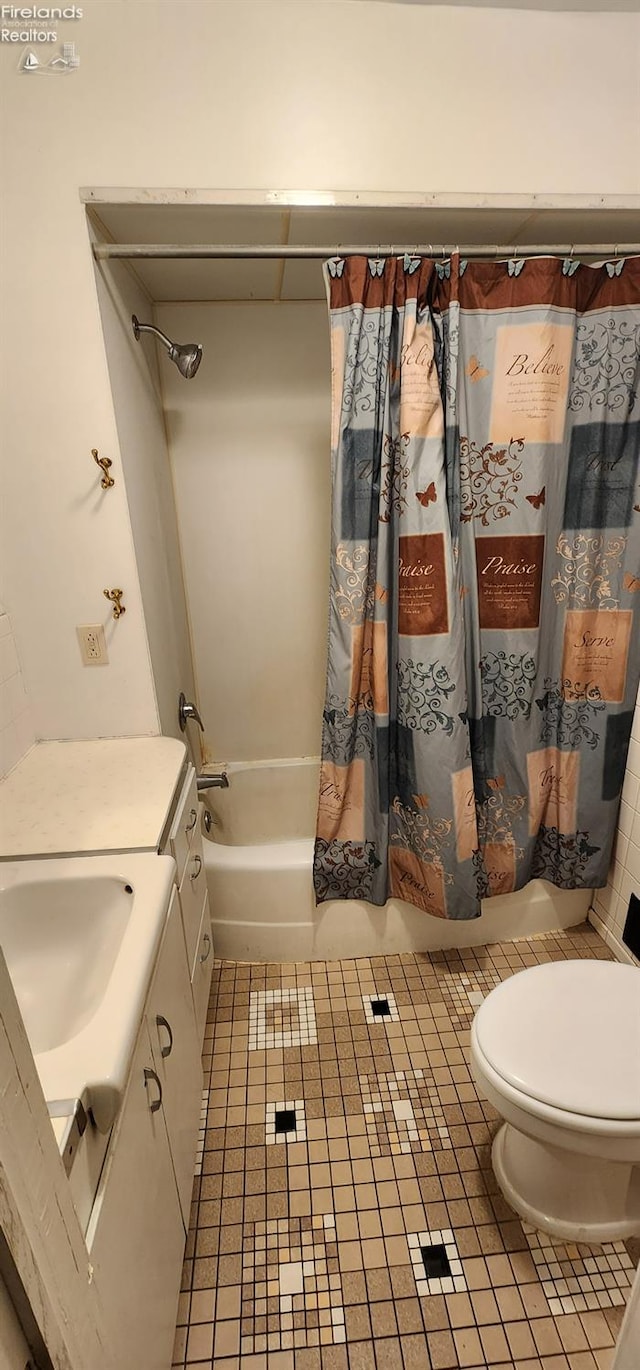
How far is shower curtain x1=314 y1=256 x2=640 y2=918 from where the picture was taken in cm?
134

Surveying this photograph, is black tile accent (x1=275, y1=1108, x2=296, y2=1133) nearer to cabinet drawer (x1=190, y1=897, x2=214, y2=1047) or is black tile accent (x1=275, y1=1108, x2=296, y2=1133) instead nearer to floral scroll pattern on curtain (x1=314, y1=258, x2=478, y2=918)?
cabinet drawer (x1=190, y1=897, x2=214, y2=1047)

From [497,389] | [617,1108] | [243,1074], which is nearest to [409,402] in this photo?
[497,389]

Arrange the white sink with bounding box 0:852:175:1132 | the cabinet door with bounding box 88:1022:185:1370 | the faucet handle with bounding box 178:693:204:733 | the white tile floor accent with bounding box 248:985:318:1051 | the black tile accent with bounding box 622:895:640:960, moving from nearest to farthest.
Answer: the cabinet door with bounding box 88:1022:185:1370
the white sink with bounding box 0:852:175:1132
the white tile floor accent with bounding box 248:985:318:1051
the black tile accent with bounding box 622:895:640:960
the faucet handle with bounding box 178:693:204:733

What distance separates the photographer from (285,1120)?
1.42 metres

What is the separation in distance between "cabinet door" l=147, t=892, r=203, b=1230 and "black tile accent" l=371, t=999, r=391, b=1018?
59cm

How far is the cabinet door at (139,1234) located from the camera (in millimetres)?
693

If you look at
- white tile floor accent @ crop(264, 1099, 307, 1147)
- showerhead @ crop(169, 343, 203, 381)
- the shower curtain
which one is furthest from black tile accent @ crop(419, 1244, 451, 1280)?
showerhead @ crop(169, 343, 203, 381)

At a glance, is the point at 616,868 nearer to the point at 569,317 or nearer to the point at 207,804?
the point at 207,804

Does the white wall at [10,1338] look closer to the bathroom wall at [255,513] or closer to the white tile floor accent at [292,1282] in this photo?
the white tile floor accent at [292,1282]

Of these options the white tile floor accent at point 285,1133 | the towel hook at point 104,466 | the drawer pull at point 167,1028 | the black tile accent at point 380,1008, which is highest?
the towel hook at point 104,466

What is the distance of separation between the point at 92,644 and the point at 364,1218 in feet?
4.74

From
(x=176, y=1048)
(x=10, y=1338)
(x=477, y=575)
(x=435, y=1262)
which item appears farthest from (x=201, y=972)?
(x=477, y=575)

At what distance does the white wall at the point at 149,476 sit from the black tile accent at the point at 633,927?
1.51 m

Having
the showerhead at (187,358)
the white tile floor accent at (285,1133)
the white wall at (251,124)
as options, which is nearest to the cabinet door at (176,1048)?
the white tile floor accent at (285,1133)
